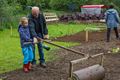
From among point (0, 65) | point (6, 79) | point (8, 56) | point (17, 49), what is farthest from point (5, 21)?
point (6, 79)

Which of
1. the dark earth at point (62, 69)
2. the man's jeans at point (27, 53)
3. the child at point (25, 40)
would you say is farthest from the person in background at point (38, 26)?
the dark earth at point (62, 69)

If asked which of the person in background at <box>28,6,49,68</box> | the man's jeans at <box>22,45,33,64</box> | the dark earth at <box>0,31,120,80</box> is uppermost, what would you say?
the person in background at <box>28,6,49,68</box>

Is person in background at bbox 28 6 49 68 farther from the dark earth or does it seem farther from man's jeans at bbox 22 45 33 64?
the dark earth

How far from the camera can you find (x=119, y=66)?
452 inches

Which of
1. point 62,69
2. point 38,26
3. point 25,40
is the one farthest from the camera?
point 38,26

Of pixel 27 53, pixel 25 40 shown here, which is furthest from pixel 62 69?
pixel 25 40

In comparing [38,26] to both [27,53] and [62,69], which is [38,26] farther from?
[62,69]

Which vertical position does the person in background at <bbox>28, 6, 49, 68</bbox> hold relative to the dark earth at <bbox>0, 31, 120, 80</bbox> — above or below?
above

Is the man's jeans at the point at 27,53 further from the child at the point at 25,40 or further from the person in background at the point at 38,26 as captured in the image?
the person in background at the point at 38,26

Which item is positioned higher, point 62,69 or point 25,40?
point 25,40

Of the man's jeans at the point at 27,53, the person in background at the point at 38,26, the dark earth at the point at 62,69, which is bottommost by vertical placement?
the dark earth at the point at 62,69

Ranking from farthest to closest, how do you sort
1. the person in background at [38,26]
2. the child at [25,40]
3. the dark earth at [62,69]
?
the person in background at [38,26] → the child at [25,40] → the dark earth at [62,69]

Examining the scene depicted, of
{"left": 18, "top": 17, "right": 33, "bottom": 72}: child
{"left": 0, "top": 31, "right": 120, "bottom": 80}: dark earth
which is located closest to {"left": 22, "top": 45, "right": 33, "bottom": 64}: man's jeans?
{"left": 18, "top": 17, "right": 33, "bottom": 72}: child

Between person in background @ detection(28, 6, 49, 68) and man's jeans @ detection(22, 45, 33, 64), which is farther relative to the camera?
person in background @ detection(28, 6, 49, 68)
